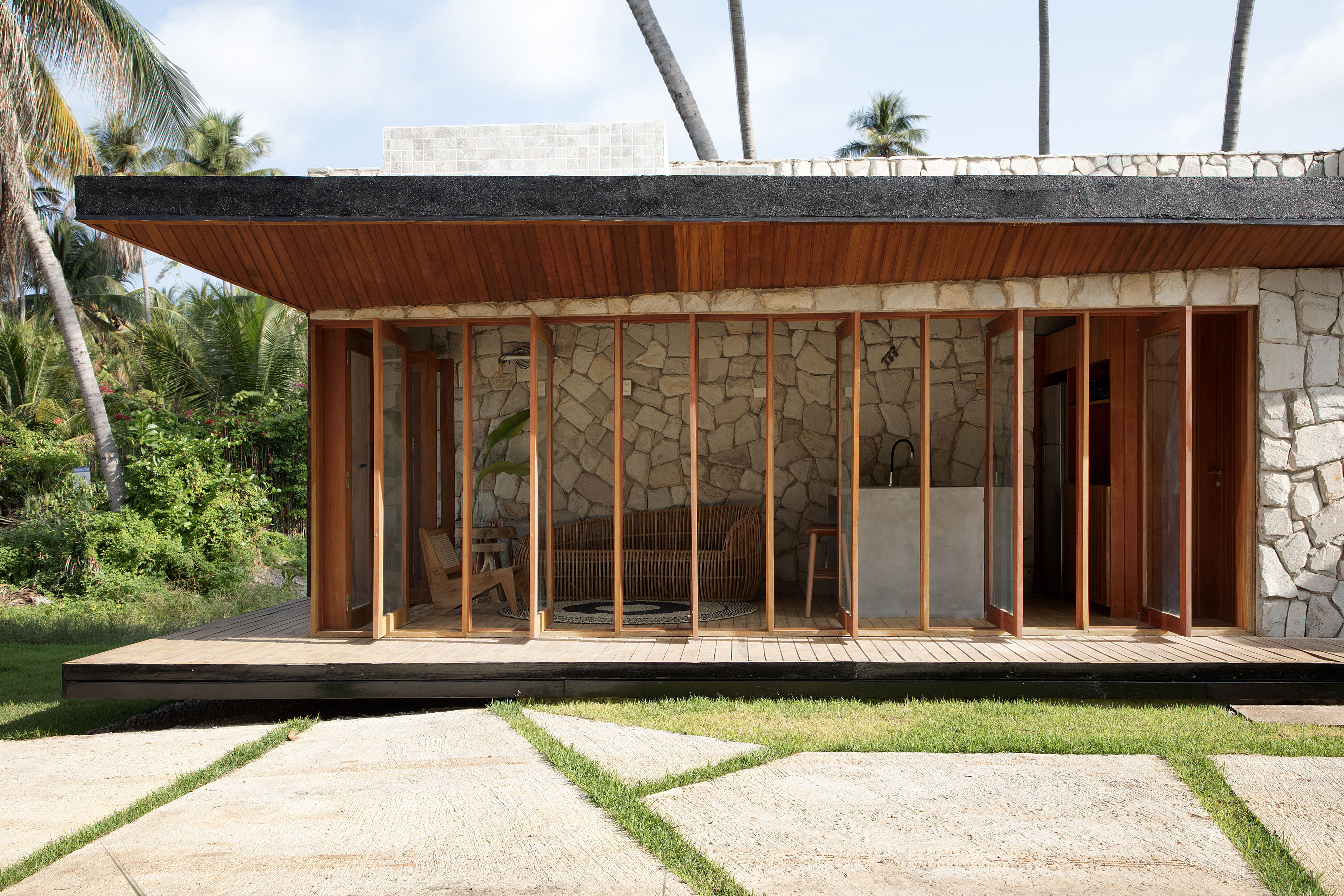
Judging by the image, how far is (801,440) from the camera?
8898 mm

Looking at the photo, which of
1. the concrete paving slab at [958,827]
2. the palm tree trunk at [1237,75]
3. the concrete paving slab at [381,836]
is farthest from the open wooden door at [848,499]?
the palm tree trunk at [1237,75]

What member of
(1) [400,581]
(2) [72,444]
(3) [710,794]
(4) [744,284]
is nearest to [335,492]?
(1) [400,581]

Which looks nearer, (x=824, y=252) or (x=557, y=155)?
(x=824, y=252)

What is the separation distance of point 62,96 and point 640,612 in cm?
1038

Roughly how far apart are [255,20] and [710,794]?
24.3 meters

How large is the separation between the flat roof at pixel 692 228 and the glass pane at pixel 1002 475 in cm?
70

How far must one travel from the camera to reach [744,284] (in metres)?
6.11

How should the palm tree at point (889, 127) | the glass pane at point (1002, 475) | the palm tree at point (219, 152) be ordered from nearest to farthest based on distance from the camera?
the glass pane at point (1002, 475), the palm tree at point (219, 152), the palm tree at point (889, 127)

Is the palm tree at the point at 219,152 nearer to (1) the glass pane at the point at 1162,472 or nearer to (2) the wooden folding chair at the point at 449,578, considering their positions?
(2) the wooden folding chair at the point at 449,578

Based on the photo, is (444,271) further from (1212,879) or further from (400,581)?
(1212,879)

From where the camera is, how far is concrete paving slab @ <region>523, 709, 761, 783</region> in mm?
A: 4270

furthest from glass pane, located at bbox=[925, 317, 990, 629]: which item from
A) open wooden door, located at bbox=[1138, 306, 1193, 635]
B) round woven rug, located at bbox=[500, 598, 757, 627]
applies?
round woven rug, located at bbox=[500, 598, 757, 627]

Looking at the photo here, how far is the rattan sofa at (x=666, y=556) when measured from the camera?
7883 mm

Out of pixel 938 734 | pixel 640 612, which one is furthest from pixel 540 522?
pixel 938 734
